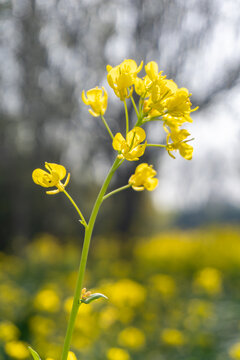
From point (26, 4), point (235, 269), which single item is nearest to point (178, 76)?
point (26, 4)

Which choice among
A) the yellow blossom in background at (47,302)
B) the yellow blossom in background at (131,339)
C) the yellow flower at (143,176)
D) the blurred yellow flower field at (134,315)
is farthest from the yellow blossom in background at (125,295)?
the yellow flower at (143,176)

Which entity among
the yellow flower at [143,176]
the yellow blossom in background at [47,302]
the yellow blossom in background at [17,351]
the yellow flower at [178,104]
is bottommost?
the yellow blossom in background at [47,302]

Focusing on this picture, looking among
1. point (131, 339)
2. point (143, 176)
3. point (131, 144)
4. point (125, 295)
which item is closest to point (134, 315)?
point (125, 295)

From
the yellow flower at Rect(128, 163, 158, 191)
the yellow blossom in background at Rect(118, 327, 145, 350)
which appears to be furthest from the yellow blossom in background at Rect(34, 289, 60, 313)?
the yellow flower at Rect(128, 163, 158, 191)

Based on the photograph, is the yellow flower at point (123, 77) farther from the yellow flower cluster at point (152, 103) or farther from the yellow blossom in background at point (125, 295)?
the yellow blossom in background at point (125, 295)

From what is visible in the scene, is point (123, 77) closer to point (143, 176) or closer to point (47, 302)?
point (143, 176)

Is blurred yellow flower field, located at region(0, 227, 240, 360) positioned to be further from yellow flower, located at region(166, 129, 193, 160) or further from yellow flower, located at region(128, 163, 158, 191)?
yellow flower, located at region(166, 129, 193, 160)
